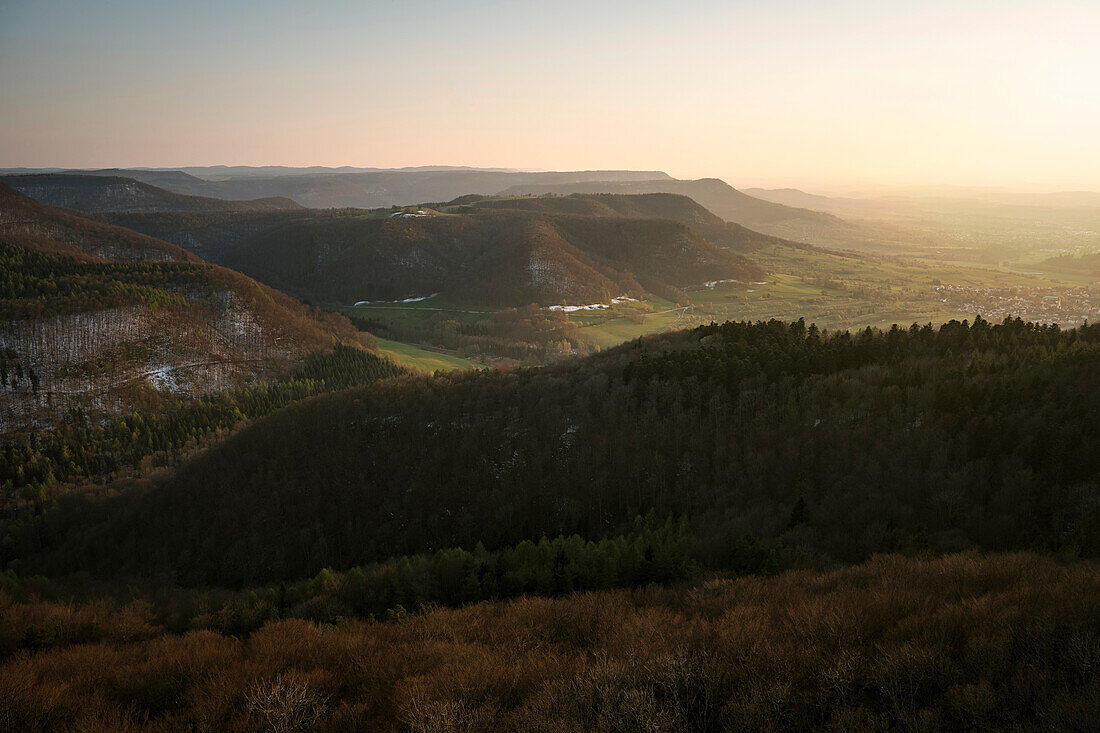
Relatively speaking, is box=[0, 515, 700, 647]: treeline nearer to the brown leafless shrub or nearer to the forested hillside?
the brown leafless shrub

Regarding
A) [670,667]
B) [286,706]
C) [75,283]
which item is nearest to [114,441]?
[75,283]

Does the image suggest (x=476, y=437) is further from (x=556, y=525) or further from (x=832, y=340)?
(x=832, y=340)

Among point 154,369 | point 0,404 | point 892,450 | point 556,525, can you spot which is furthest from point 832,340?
point 0,404

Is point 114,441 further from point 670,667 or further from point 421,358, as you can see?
point 670,667

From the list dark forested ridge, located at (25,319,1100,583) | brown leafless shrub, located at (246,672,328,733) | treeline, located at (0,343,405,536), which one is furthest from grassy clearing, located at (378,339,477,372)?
brown leafless shrub, located at (246,672,328,733)

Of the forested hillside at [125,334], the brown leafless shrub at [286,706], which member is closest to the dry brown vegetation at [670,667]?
the brown leafless shrub at [286,706]

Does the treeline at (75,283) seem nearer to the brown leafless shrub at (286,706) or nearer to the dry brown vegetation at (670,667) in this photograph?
the dry brown vegetation at (670,667)

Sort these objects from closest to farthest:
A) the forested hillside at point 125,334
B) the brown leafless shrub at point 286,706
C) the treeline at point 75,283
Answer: the brown leafless shrub at point 286,706 → the forested hillside at point 125,334 → the treeline at point 75,283
